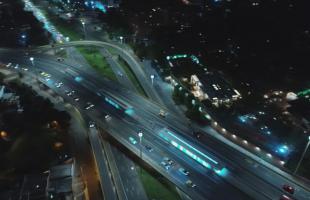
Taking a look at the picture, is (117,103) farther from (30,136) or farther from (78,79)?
(30,136)

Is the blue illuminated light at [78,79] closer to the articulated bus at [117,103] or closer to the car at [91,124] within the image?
the articulated bus at [117,103]

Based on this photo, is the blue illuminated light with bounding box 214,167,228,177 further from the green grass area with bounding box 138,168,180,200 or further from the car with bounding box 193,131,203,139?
the car with bounding box 193,131,203,139

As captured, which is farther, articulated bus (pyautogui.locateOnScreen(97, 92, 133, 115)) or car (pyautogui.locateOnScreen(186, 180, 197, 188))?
articulated bus (pyautogui.locateOnScreen(97, 92, 133, 115))

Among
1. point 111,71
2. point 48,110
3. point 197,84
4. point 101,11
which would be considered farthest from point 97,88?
point 101,11

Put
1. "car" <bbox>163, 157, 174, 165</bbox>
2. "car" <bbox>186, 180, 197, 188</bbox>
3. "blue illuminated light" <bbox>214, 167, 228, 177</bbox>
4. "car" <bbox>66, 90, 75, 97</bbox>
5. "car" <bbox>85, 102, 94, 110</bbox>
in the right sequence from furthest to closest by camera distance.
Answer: "car" <bbox>66, 90, 75, 97</bbox> < "car" <bbox>85, 102, 94, 110</bbox> < "car" <bbox>163, 157, 174, 165</bbox> < "blue illuminated light" <bbox>214, 167, 228, 177</bbox> < "car" <bbox>186, 180, 197, 188</bbox>

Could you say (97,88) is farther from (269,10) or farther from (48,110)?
(269,10)

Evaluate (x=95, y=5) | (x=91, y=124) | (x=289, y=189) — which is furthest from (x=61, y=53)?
(x=289, y=189)

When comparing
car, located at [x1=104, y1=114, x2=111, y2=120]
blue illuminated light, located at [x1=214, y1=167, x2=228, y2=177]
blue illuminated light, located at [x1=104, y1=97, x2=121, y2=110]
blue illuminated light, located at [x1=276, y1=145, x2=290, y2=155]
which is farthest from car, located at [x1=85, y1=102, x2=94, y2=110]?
blue illuminated light, located at [x1=276, y1=145, x2=290, y2=155]
